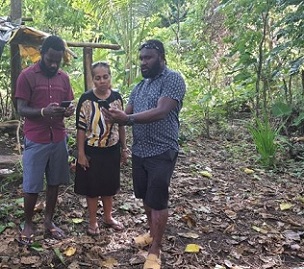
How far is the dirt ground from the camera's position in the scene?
10.9 feet

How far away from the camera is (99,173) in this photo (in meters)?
3.50

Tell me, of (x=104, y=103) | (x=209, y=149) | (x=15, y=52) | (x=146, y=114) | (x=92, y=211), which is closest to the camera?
(x=146, y=114)

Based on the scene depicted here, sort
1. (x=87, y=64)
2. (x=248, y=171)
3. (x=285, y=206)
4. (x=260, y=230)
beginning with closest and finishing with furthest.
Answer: (x=260, y=230), (x=285, y=206), (x=248, y=171), (x=87, y=64)

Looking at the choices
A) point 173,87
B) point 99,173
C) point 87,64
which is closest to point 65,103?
point 99,173

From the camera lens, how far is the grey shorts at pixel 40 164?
3.29 meters

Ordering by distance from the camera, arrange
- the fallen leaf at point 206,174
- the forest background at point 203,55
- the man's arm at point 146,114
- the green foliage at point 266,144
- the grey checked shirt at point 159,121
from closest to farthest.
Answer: the man's arm at point 146,114 → the grey checked shirt at point 159,121 → the fallen leaf at point 206,174 → the green foliage at point 266,144 → the forest background at point 203,55

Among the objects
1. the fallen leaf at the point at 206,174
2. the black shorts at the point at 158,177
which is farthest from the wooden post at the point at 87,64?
the black shorts at the point at 158,177

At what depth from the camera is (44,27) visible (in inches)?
285

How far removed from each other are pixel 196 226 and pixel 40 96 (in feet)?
6.04

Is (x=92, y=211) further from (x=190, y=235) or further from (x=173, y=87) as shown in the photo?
(x=173, y=87)

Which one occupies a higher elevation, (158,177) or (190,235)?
(158,177)

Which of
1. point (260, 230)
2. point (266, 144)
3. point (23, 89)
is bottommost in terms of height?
point (260, 230)

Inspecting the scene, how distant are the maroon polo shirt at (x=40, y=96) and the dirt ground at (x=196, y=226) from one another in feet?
2.83

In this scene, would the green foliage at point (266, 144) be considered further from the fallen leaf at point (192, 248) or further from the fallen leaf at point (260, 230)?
the fallen leaf at point (192, 248)
